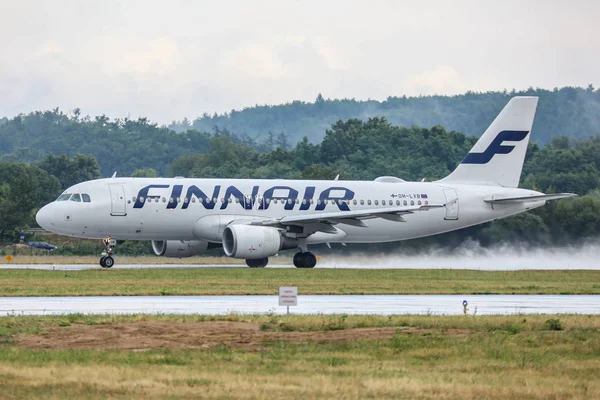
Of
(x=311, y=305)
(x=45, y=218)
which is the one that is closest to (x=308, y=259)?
(x=45, y=218)

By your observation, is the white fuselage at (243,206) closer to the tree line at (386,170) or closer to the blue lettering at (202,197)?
the blue lettering at (202,197)

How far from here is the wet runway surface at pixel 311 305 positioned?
27125mm

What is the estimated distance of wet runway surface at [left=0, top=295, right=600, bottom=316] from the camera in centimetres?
2712

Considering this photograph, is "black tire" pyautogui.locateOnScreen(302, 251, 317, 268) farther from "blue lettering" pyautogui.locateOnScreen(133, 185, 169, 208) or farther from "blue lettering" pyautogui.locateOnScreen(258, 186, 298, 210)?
"blue lettering" pyautogui.locateOnScreen(133, 185, 169, 208)

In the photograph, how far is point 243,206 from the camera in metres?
51.3

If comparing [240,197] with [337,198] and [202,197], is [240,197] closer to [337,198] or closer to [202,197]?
[202,197]

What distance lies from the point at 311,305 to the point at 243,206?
22236mm

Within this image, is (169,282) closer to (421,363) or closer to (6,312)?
(6,312)

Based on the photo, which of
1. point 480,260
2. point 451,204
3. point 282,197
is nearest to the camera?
point 282,197

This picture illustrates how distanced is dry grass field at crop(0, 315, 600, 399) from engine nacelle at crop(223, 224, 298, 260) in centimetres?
2334

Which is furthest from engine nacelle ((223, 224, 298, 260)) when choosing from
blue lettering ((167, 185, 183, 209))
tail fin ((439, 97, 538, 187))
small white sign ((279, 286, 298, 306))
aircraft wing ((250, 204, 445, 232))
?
small white sign ((279, 286, 298, 306))

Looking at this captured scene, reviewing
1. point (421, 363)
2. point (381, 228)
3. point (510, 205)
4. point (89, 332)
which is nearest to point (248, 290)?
point (89, 332)

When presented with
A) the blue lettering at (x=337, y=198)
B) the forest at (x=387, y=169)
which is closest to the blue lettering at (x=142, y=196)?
the blue lettering at (x=337, y=198)

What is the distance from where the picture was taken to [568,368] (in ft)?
60.8
